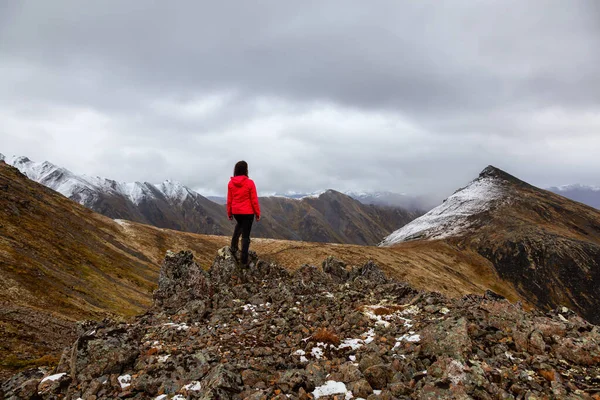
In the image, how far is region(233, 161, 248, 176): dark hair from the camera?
2073cm

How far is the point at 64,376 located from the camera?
41.5 ft

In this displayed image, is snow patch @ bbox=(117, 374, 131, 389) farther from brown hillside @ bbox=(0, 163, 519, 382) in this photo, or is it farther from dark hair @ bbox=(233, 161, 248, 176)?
brown hillside @ bbox=(0, 163, 519, 382)

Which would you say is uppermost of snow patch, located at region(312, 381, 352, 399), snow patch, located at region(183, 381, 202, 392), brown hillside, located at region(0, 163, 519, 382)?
snow patch, located at region(312, 381, 352, 399)

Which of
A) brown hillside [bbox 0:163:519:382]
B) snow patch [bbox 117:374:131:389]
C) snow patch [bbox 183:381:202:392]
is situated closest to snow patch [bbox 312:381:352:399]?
snow patch [bbox 183:381:202:392]

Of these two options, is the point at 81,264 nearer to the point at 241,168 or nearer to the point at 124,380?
the point at 241,168

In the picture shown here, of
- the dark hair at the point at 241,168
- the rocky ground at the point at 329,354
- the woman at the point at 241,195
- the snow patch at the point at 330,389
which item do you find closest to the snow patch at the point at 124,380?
the rocky ground at the point at 329,354

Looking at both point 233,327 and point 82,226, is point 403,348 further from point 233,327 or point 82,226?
point 82,226

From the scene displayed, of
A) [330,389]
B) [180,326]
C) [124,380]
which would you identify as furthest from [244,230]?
[330,389]

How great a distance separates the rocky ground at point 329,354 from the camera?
10.2m

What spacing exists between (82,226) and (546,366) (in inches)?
5102

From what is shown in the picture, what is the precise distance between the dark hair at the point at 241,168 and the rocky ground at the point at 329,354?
7.86 metres

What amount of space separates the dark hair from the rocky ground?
786 cm

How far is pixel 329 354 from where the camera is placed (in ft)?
42.5

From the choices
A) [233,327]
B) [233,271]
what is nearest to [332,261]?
[233,271]
